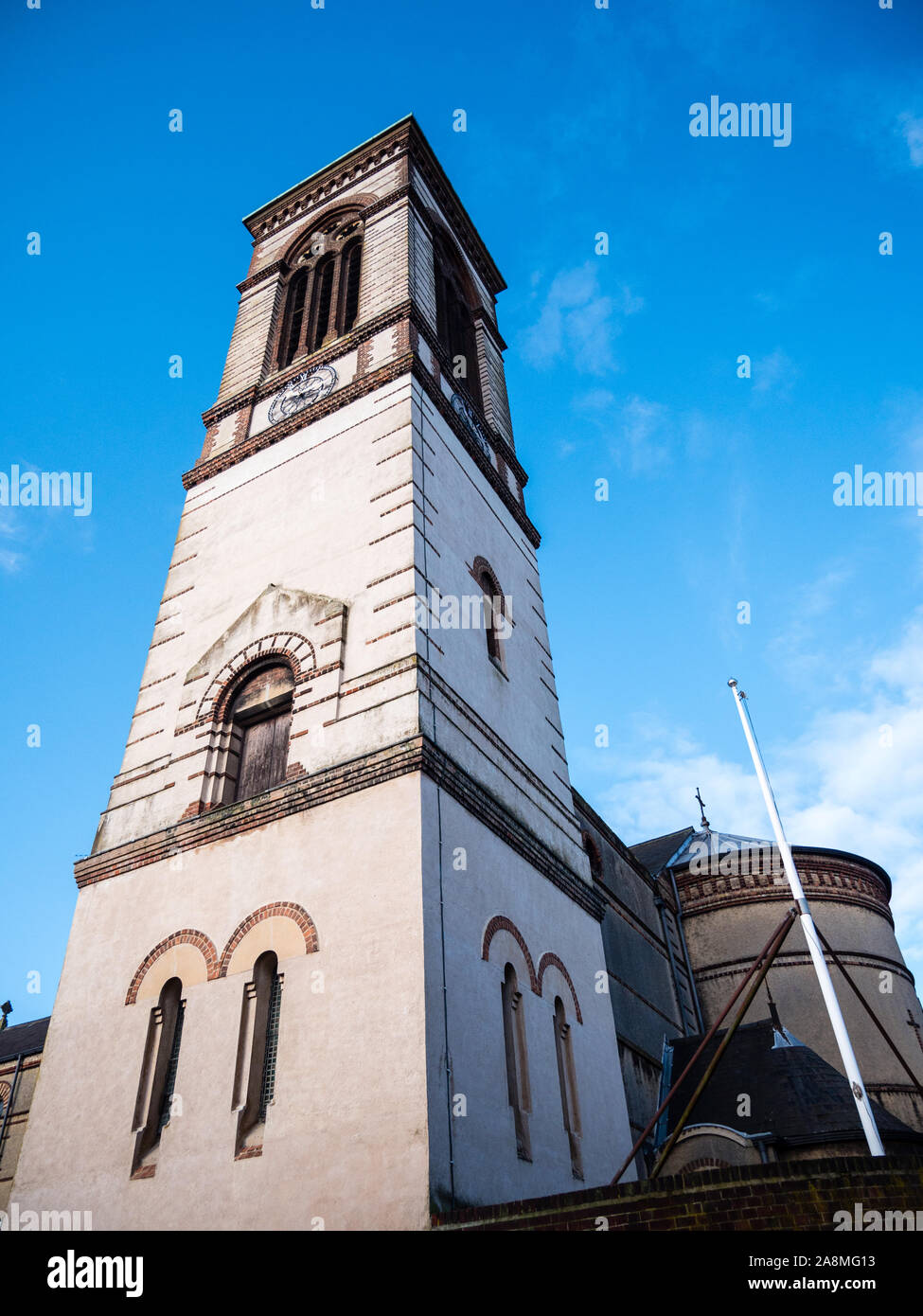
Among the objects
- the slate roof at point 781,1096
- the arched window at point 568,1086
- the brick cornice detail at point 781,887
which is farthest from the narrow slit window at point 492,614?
the brick cornice detail at point 781,887

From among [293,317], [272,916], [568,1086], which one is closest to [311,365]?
[293,317]

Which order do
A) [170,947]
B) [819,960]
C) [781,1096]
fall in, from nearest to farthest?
1. [819,960]
2. [170,947]
3. [781,1096]

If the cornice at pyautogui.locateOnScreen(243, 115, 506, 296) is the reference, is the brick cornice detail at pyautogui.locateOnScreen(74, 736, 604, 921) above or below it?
below

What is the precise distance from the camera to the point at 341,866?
1131cm

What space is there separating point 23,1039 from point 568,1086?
26325 millimetres

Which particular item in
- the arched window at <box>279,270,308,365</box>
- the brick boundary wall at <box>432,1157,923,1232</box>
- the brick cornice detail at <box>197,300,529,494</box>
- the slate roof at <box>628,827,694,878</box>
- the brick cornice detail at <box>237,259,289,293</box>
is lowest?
the brick boundary wall at <box>432,1157,923,1232</box>

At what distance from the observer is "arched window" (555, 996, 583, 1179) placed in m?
12.6

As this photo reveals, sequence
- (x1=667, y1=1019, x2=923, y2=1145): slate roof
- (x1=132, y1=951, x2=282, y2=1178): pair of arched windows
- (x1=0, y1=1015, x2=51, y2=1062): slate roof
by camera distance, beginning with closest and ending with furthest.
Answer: (x1=132, y1=951, x2=282, y2=1178): pair of arched windows
(x1=667, y1=1019, x2=923, y2=1145): slate roof
(x1=0, y1=1015, x2=51, y2=1062): slate roof

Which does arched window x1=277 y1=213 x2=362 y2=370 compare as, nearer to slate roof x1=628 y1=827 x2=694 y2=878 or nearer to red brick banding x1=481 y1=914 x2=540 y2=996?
red brick banding x1=481 y1=914 x2=540 y2=996

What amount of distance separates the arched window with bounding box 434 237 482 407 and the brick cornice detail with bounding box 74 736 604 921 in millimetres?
10712

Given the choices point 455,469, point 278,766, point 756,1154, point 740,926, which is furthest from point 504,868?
point 740,926

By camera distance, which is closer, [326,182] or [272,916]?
[272,916]

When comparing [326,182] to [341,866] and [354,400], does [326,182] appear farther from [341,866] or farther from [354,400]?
→ [341,866]

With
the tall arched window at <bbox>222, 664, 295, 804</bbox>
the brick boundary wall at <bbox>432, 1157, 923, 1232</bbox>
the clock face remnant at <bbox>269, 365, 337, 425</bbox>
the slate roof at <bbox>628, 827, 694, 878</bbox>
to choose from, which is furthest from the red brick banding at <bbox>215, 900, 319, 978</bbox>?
the slate roof at <bbox>628, 827, 694, 878</bbox>
